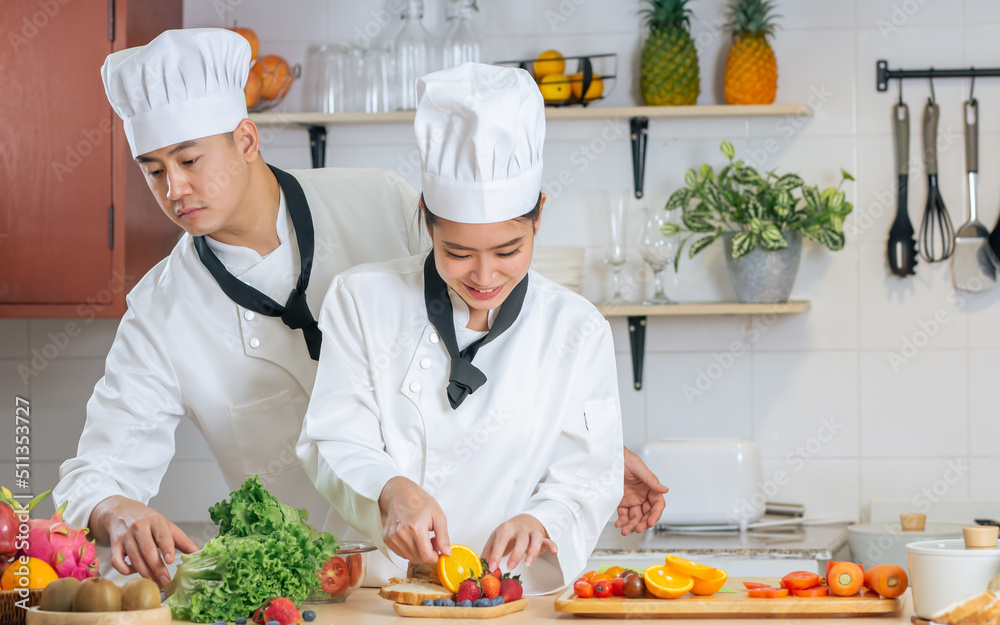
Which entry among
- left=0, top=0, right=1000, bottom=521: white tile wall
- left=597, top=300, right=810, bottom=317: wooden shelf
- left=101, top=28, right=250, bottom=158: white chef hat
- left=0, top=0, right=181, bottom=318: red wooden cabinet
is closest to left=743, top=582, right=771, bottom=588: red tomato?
left=101, top=28, right=250, bottom=158: white chef hat

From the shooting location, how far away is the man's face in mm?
1408

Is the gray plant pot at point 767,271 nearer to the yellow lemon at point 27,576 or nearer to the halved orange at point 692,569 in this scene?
the halved orange at point 692,569

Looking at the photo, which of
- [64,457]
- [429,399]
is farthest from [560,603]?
[64,457]

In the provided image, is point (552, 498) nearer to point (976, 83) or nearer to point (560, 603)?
Answer: point (560, 603)

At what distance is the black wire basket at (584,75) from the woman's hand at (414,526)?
5.03 ft

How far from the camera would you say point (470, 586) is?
3.64ft

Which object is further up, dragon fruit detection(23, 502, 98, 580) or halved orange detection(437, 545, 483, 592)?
dragon fruit detection(23, 502, 98, 580)

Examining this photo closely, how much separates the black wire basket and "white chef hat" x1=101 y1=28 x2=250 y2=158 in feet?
3.50

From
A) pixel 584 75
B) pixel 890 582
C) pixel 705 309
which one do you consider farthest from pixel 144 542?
pixel 584 75

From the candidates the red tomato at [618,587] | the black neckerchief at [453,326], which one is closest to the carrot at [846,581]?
the red tomato at [618,587]

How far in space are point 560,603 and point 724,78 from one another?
1.84m

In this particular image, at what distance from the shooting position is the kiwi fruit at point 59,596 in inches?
35.5

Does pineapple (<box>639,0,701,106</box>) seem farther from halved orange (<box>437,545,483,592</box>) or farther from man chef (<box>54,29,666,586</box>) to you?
halved orange (<box>437,545,483,592</box>)

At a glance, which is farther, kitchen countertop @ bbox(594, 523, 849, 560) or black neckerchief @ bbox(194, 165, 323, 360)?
kitchen countertop @ bbox(594, 523, 849, 560)
